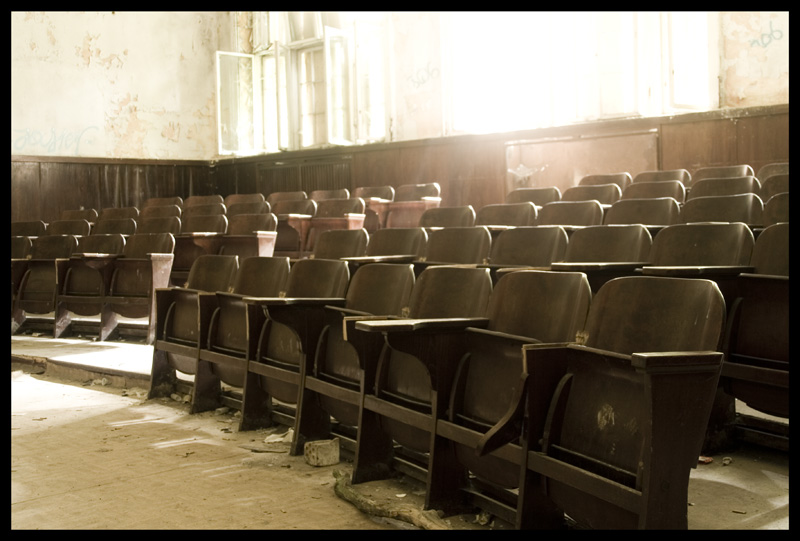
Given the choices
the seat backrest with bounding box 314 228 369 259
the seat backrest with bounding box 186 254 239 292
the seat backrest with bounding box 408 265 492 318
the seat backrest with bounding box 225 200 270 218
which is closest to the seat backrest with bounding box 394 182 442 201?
the seat backrest with bounding box 225 200 270 218

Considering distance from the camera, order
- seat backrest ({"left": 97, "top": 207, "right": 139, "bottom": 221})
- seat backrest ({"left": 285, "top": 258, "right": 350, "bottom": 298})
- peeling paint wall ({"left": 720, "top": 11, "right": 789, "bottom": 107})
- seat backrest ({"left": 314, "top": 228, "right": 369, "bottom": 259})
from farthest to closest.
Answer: seat backrest ({"left": 97, "top": 207, "right": 139, "bottom": 221}), peeling paint wall ({"left": 720, "top": 11, "right": 789, "bottom": 107}), seat backrest ({"left": 314, "top": 228, "right": 369, "bottom": 259}), seat backrest ({"left": 285, "top": 258, "right": 350, "bottom": 298})

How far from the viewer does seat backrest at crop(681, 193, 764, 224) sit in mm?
2523

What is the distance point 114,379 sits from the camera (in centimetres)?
305

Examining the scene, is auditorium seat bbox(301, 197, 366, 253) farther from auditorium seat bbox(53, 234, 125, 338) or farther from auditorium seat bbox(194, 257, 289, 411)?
auditorium seat bbox(194, 257, 289, 411)

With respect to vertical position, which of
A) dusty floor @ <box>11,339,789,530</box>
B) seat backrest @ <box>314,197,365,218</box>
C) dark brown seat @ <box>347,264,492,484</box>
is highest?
seat backrest @ <box>314,197,365,218</box>

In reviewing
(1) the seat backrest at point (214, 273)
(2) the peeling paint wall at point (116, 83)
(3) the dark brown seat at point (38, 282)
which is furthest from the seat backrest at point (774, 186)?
(2) the peeling paint wall at point (116, 83)

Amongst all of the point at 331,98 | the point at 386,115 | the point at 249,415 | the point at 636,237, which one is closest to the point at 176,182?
the point at 331,98

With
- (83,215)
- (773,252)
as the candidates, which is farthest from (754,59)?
(83,215)

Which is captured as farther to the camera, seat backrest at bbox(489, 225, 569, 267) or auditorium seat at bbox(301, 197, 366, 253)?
auditorium seat at bbox(301, 197, 366, 253)

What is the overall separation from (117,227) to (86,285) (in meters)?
0.82

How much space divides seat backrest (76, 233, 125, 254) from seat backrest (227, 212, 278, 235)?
58 centimetres

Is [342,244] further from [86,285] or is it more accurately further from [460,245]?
[86,285]

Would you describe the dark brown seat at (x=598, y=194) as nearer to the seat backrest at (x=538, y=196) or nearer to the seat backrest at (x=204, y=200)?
the seat backrest at (x=538, y=196)
